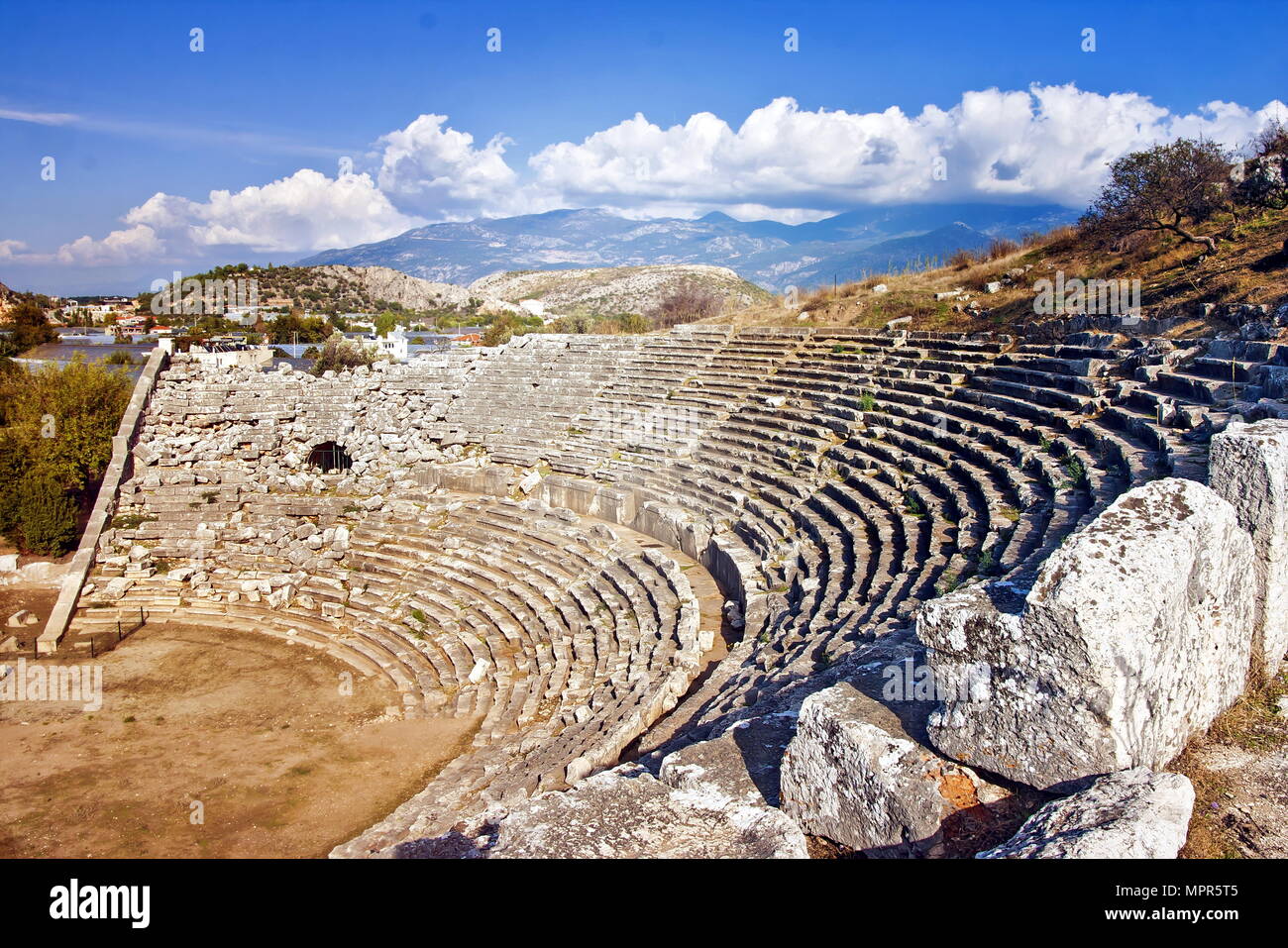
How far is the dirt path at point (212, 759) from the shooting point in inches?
349

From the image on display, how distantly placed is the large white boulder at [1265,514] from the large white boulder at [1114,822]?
6.63 ft

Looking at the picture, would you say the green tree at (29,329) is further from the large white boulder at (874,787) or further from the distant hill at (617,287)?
the large white boulder at (874,787)

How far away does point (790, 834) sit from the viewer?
375 cm

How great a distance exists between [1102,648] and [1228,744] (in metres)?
1.33

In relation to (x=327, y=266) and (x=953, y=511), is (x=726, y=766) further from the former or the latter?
(x=327, y=266)

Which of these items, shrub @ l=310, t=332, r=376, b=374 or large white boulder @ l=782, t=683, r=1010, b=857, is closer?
large white boulder @ l=782, t=683, r=1010, b=857

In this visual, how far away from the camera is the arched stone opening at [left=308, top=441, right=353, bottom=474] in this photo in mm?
21109

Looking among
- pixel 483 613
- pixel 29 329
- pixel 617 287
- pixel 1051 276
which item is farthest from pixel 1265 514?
pixel 617 287

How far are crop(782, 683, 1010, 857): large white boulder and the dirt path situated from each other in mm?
6269

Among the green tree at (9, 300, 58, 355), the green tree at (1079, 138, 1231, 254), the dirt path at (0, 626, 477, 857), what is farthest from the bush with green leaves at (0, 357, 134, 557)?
the green tree at (1079, 138, 1231, 254)

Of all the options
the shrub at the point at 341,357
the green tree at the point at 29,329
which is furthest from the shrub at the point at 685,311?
the green tree at the point at 29,329

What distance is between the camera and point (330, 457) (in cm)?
2133

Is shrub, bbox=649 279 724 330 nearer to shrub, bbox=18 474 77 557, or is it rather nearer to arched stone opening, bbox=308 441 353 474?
arched stone opening, bbox=308 441 353 474

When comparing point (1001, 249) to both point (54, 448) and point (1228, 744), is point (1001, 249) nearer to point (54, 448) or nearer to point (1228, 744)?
point (1228, 744)
